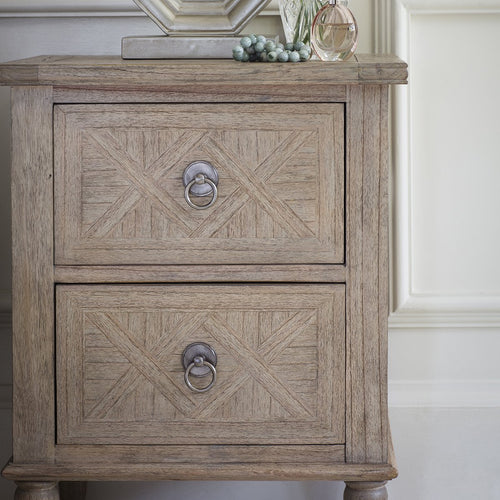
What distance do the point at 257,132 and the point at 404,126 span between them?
1.23 ft

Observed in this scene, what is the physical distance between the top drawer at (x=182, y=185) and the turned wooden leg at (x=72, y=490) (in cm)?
41

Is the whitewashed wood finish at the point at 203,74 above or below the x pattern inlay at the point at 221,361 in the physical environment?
above

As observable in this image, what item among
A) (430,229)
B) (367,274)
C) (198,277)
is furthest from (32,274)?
(430,229)

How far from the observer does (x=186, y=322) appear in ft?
2.40

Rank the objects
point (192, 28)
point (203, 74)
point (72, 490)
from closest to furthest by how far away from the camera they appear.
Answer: point (203, 74), point (192, 28), point (72, 490)

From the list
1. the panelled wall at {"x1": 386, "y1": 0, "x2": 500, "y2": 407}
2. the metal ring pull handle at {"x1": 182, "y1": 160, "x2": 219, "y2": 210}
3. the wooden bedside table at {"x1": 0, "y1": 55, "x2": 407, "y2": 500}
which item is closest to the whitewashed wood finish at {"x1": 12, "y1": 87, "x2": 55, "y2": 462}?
the wooden bedside table at {"x1": 0, "y1": 55, "x2": 407, "y2": 500}

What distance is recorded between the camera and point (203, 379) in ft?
2.43

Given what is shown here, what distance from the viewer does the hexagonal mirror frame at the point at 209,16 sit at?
875 mm

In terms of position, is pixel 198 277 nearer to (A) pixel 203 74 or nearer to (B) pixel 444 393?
(A) pixel 203 74

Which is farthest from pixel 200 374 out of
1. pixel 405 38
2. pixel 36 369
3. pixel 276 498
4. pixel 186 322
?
pixel 405 38

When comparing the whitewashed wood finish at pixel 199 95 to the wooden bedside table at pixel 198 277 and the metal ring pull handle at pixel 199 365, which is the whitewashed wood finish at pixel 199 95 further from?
the metal ring pull handle at pixel 199 365

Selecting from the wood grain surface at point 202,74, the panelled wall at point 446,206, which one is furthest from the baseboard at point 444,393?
the wood grain surface at point 202,74

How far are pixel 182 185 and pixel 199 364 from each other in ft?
0.56

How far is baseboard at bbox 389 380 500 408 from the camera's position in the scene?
3.51 ft
